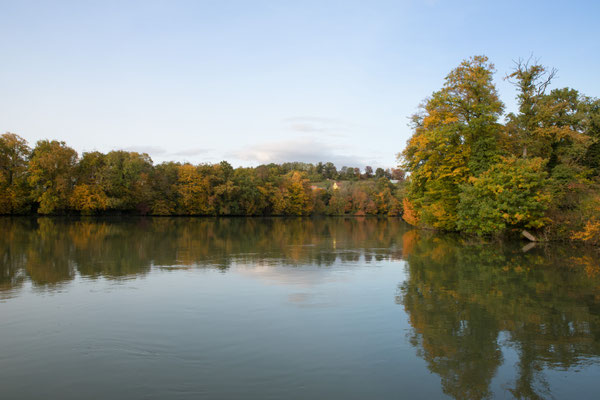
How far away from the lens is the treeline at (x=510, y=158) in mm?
21797

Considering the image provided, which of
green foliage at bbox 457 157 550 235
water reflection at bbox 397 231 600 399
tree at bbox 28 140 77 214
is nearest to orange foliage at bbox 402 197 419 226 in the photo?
green foliage at bbox 457 157 550 235

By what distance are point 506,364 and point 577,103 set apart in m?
27.5

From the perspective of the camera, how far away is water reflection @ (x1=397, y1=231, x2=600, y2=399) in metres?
5.27

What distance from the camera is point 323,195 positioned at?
305 ft

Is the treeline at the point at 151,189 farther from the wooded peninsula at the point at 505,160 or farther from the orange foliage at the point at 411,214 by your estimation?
the orange foliage at the point at 411,214

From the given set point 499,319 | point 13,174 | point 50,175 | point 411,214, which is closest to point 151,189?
point 50,175

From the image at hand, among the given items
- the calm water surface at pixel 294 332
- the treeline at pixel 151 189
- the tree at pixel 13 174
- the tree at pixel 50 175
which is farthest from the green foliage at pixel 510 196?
the tree at pixel 13 174

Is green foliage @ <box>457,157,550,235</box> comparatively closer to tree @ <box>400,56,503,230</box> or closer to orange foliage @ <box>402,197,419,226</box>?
tree @ <box>400,56,503,230</box>

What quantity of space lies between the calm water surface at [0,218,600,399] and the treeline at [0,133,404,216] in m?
42.2

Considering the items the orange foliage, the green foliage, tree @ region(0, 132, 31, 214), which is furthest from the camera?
tree @ region(0, 132, 31, 214)

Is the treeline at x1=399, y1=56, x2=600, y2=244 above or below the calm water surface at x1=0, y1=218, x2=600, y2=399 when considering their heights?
above

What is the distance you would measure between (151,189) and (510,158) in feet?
175

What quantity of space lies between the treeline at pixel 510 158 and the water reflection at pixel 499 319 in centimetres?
824

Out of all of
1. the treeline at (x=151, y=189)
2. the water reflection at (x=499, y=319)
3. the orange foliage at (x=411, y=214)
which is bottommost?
the water reflection at (x=499, y=319)
